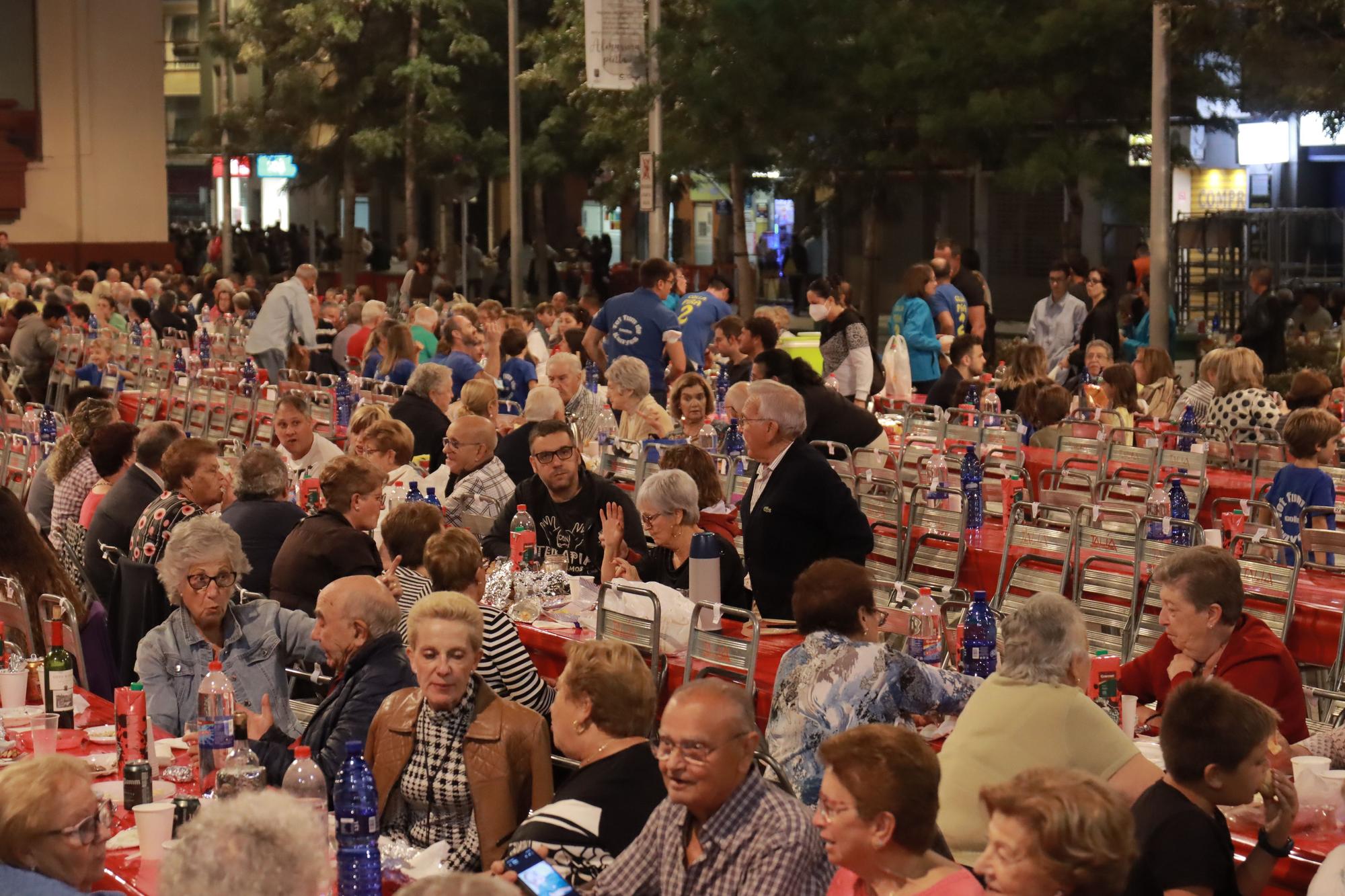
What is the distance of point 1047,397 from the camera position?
1161 cm

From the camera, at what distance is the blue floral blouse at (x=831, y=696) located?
5219mm

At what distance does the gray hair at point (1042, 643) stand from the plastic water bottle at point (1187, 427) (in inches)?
241

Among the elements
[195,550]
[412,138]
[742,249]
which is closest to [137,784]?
[195,550]

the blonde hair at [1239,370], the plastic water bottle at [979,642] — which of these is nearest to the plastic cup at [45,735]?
the plastic water bottle at [979,642]

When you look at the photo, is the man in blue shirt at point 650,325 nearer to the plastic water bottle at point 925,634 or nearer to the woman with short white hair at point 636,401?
the woman with short white hair at point 636,401

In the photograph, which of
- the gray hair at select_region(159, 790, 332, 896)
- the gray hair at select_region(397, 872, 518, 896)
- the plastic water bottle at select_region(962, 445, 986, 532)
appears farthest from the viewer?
the plastic water bottle at select_region(962, 445, 986, 532)

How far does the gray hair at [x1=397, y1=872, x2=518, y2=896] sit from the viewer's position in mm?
3016

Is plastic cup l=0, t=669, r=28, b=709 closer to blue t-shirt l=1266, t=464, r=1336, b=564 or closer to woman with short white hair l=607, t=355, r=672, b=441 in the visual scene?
woman with short white hair l=607, t=355, r=672, b=441

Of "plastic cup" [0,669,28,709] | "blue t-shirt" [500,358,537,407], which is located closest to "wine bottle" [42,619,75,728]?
"plastic cup" [0,669,28,709]

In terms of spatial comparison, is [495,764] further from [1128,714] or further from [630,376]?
[630,376]

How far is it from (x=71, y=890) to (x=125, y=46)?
36677 millimetres

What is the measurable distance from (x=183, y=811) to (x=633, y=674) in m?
1.39

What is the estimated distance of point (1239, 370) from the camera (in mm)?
11555

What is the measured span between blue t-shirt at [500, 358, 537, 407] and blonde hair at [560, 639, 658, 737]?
1001 centimetres
